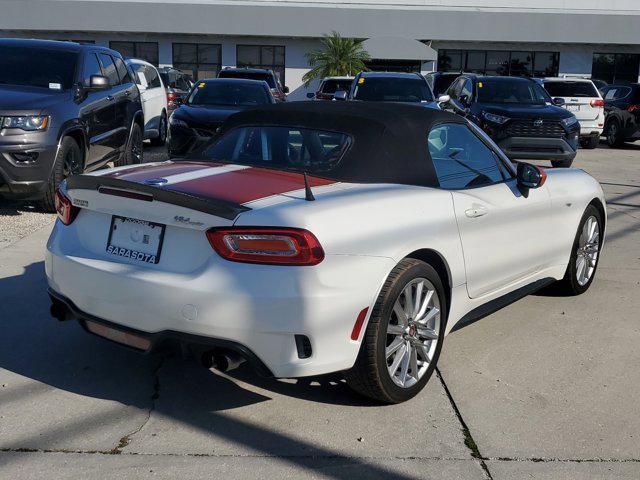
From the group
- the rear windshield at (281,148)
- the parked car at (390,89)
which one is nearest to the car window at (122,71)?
the parked car at (390,89)

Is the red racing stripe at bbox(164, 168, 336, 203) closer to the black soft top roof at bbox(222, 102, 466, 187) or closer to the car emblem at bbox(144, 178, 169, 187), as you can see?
the car emblem at bbox(144, 178, 169, 187)

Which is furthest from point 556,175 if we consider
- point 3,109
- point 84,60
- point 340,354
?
point 84,60

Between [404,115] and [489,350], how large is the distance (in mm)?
1563

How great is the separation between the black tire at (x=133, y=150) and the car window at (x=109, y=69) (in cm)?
75

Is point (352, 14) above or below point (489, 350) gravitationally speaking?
above

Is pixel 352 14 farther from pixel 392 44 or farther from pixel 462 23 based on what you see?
pixel 462 23

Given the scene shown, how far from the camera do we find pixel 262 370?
3.53 meters

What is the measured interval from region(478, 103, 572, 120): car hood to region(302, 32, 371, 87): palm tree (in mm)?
19248

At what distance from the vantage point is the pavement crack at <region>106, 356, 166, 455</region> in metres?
3.50

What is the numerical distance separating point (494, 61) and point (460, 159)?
111 feet

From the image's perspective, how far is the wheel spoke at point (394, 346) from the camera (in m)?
3.89

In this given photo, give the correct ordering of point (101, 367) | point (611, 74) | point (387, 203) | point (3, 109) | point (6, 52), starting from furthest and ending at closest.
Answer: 1. point (611, 74)
2. point (6, 52)
3. point (3, 109)
4. point (101, 367)
5. point (387, 203)

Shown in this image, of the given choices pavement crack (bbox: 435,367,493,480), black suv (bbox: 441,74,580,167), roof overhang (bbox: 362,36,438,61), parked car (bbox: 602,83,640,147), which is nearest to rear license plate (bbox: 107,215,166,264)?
pavement crack (bbox: 435,367,493,480)

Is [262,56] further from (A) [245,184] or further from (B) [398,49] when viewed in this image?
(A) [245,184]
